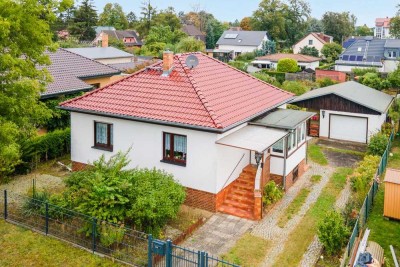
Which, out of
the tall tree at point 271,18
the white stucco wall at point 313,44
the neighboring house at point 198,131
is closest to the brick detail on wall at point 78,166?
the neighboring house at point 198,131

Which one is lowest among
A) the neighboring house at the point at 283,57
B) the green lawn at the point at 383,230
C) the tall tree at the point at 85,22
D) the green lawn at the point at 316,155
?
the green lawn at the point at 383,230

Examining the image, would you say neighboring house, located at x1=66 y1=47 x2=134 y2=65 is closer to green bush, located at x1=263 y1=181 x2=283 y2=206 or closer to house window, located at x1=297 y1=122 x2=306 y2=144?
house window, located at x1=297 y1=122 x2=306 y2=144

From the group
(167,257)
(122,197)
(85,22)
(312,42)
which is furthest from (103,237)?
(85,22)

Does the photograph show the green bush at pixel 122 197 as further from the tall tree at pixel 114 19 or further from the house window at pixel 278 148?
the tall tree at pixel 114 19

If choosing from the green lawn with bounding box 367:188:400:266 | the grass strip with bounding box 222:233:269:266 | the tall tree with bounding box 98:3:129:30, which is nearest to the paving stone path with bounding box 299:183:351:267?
the grass strip with bounding box 222:233:269:266

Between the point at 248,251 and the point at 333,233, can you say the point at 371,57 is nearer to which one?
the point at 333,233

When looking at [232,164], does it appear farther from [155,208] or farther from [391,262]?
[391,262]

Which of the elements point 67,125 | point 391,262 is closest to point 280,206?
point 391,262

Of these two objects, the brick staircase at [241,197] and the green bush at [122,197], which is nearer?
the green bush at [122,197]
